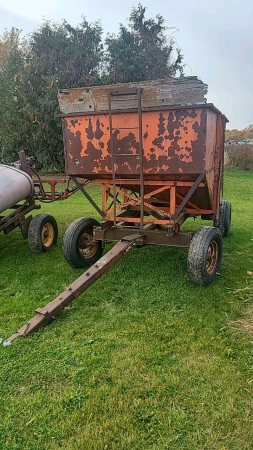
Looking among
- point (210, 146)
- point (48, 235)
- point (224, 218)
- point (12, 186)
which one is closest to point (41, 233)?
point (48, 235)

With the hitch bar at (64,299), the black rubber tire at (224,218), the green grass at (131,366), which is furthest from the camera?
the black rubber tire at (224,218)

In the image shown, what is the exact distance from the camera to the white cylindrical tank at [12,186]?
5992 millimetres

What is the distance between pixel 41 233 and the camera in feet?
20.9

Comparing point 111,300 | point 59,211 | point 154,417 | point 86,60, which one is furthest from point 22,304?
point 86,60

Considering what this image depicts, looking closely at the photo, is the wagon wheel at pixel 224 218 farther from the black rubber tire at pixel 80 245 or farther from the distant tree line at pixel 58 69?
the distant tree line at pixel 58 69

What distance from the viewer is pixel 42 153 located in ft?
56.7

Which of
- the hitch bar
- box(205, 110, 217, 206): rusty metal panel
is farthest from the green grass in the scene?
A: box(205, 110, 217, 206): rusty metal panel

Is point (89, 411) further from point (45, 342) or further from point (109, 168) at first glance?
point (109, 168)

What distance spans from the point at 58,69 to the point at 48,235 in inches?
486

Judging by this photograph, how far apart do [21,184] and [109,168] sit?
219 centimetres

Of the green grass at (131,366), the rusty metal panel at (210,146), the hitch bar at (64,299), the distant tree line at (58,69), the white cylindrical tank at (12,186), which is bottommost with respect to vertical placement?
the green grass at (131,366)

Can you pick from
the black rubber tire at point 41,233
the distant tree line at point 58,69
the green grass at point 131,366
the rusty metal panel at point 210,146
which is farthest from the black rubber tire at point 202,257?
the distant tree line at point 58,69

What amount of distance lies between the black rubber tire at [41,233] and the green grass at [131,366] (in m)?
1.10

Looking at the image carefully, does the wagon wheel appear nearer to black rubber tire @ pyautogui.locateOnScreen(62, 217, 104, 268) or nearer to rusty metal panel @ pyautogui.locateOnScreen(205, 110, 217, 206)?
rusty metal panel @ pyautogui.locateOnScreen(205, 110, 217, 206)
